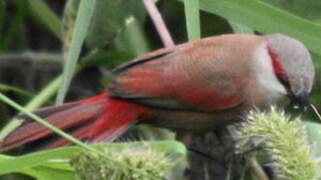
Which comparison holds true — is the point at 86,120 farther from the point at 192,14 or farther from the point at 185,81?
the point at 192,14

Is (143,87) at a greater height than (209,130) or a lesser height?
greater

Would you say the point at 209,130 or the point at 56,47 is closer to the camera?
the point at 209,130

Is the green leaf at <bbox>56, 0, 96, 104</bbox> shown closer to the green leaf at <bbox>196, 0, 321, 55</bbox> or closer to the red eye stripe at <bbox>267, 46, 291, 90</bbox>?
the green leaf at <bbox>196, 0, 321, 55</bbox>

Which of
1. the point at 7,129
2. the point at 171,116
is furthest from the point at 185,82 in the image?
the point at 7,129

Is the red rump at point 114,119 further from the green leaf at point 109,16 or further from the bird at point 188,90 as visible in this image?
the green leaf at point 109,16

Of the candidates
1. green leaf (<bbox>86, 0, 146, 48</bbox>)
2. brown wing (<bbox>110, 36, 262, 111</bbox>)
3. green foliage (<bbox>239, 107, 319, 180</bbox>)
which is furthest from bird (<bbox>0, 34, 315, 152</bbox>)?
green foliage (<bbox>239, 107, 319, 180</bbox>)

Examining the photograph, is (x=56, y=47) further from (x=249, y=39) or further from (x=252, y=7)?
(x=252, y=7)
